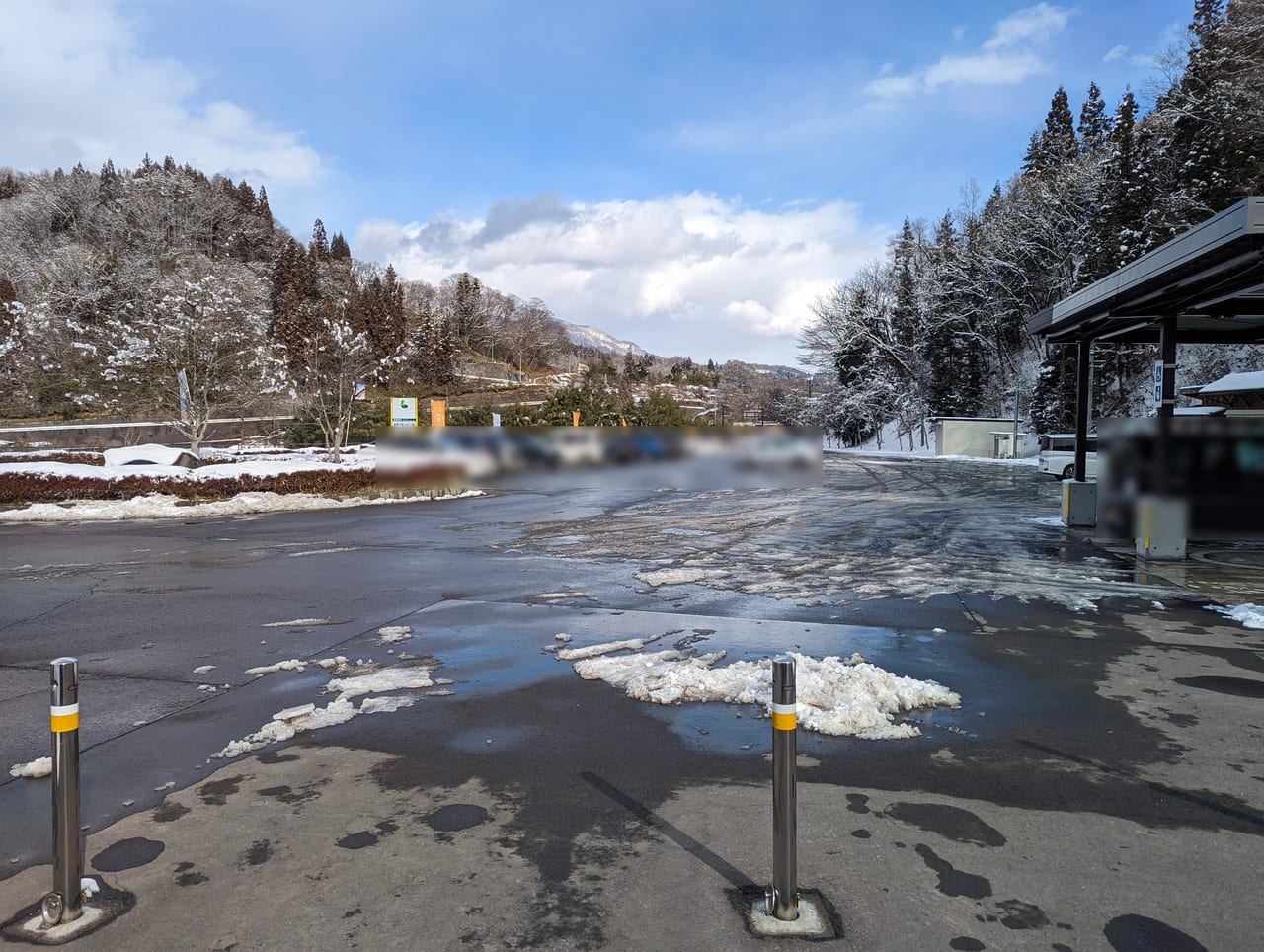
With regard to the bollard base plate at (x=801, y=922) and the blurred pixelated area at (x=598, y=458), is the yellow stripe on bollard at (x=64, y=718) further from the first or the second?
the blurred pixelated area at (x=598, y=458)

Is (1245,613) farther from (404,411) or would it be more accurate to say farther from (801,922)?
(404,411)

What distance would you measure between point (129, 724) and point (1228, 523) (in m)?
16.5

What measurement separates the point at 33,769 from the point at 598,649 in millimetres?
3863

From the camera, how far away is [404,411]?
3161 cm

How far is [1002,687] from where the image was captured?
5809mm

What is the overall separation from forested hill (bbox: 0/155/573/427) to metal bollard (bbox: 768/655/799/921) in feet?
92.6

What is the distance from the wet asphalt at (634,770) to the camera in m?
3.18

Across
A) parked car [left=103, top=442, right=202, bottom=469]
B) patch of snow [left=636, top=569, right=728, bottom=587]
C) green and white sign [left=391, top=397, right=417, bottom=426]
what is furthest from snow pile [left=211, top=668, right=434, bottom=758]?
green and white sign [left=391, top=397, right=417, bottom=426]

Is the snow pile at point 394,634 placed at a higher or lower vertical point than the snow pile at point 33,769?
higher

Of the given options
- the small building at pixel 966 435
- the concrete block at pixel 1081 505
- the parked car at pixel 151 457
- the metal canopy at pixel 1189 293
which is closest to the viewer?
the metal canopy at pixel 1189 293

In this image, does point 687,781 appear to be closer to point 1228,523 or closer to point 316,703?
point 316,703

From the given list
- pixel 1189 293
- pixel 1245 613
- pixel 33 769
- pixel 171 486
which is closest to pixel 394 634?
pixel 33 769

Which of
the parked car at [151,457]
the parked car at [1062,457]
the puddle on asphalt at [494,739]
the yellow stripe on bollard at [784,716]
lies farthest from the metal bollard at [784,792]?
the parked car at [151,457]

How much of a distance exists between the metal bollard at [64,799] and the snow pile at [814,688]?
11.0ft
